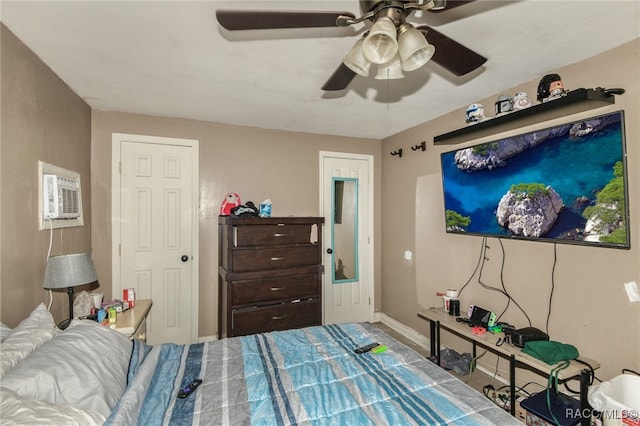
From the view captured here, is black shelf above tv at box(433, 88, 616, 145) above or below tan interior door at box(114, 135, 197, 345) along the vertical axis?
above

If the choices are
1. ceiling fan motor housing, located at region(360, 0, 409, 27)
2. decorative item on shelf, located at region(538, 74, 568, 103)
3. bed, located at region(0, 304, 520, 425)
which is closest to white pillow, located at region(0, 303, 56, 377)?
bed, located at region(0, 304, 520, 425)

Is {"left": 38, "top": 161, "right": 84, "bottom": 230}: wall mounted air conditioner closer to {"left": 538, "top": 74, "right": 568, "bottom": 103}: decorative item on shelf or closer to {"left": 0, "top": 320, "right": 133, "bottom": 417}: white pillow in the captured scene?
{"left": 0, "top": 320, "right": 133, "bottom": 417}: white pillow

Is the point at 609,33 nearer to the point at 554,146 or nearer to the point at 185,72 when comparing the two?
the point at 554,146

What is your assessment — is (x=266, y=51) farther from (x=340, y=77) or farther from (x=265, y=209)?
(x=265, y=209)

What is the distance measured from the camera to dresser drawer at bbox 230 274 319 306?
2855 mm

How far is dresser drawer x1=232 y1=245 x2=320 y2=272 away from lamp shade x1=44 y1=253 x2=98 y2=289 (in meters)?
1.17

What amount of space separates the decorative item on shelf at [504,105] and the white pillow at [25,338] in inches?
120

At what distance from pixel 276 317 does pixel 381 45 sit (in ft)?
8.21

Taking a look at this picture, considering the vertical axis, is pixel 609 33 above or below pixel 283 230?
above

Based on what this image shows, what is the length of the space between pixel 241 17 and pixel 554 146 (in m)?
2.08

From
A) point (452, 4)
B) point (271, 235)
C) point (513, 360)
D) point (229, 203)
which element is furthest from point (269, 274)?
point (452, 4)

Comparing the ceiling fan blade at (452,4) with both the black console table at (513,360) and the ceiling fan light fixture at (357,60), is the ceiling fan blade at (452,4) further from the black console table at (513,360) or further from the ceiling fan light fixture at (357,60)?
the black console table at (513,360)

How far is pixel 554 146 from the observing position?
2.03 metres

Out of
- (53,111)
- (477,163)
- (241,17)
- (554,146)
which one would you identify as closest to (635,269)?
(554,146)
